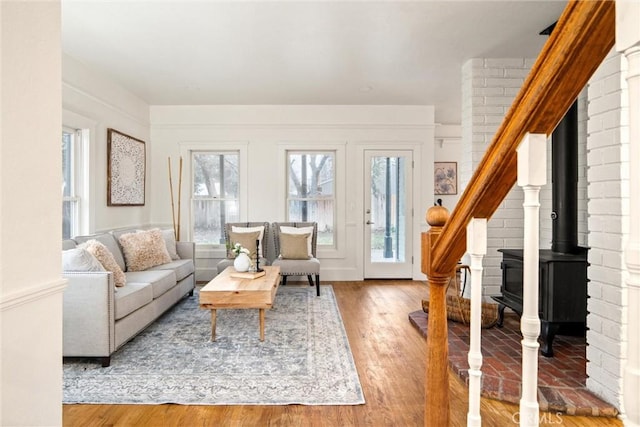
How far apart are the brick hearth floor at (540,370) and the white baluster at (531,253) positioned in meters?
1.70

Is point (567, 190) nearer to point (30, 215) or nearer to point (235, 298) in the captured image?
point (235, 298)

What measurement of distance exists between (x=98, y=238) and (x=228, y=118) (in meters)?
2.63

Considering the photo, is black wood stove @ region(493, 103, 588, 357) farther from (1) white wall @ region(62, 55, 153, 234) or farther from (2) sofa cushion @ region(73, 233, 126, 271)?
(1) white wall @ region(62, 55, 153, 234)

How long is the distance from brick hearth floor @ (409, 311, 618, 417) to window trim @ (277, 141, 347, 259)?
96.0 inches

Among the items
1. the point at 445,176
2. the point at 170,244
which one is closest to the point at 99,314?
the point at 170,244

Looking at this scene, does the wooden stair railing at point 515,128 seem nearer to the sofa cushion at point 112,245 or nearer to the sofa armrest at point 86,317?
the sofa armrest at point 86,317

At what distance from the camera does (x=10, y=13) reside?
116 centimetres

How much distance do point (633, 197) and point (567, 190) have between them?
2939 mm

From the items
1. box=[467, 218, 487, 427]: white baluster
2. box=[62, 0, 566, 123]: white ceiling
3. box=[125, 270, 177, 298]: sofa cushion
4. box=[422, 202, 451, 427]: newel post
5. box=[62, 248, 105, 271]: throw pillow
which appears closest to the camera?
box=[467, 218, 487, 427]: white baluster

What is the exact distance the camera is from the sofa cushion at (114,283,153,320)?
2666 millimetres

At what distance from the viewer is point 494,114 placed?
12.1 feet

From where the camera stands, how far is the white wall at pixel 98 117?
12.2ft

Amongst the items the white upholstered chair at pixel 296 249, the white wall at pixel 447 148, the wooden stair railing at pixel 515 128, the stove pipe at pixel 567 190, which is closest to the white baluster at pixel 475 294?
the wooden stair railing at pixel 515 128

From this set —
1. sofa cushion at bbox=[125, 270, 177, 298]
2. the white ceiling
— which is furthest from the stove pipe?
sofa cushion at bbox=[125, 270, 177, 298]
